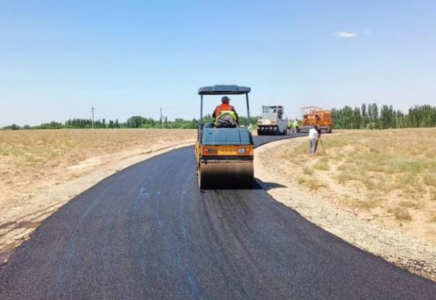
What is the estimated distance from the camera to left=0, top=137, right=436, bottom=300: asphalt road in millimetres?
5336

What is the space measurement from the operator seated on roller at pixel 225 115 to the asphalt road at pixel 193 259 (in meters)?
3.59

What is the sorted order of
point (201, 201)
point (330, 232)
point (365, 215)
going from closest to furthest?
point (330, 232) → point (201, 201) → point (365, 215)

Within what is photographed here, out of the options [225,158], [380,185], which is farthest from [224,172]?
[380,185]

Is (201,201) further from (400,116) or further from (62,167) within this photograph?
(400,116)

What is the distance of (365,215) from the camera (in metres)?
12.1

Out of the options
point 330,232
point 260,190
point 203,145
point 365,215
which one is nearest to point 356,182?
point 365,215

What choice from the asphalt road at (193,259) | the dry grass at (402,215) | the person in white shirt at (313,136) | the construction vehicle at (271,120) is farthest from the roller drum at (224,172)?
the construction vehicle at (271,120)

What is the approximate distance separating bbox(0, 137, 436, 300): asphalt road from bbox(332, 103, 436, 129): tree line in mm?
101698

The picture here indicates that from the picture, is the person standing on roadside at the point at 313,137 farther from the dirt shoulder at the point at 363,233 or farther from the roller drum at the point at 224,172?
the roller drum at the point at 224,172

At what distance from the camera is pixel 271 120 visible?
4197 centimetres

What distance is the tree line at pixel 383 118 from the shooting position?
337ft

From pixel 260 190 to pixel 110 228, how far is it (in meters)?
5.72

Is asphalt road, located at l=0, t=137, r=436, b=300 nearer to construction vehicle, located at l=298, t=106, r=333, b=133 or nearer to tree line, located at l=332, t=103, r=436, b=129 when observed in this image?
construction vehicle, located at l=298, t=106, r=333, b=133

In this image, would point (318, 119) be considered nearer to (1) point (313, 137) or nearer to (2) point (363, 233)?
(1) point (313, 137)
